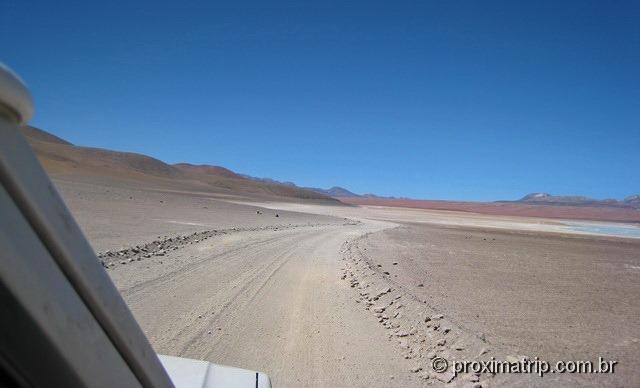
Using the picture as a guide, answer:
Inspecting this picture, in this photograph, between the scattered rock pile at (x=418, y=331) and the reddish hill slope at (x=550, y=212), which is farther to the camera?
the reddish hill slope at (x=550, y=212)

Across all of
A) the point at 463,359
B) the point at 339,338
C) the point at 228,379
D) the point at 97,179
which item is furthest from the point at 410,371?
the point at 97,179

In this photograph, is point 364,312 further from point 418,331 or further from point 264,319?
point 264,319

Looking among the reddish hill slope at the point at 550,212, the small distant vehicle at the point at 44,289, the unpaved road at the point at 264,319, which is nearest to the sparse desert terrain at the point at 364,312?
the unpaved road at the point at 264,319

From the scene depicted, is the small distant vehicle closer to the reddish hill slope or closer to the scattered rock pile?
the scattered rock pile

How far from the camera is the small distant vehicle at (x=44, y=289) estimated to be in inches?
35.1

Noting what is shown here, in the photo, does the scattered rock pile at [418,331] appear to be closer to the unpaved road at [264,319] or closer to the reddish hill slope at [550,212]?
the unpaved road at [264,319]

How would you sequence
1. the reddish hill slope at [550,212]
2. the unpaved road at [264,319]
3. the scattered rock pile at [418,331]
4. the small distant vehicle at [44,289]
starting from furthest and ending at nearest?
the reddish hill slope at [550,212]
the scattered rock pile at [418,331]
the unpaved road at [264,319]
the small distant vehicle at [44,289]

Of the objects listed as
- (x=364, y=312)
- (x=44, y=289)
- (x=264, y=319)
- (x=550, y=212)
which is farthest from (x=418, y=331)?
(x=550, y=212)

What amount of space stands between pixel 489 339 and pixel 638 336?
2.61 meters

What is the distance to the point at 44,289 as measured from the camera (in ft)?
3.11

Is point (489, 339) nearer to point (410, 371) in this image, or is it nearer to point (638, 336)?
point (410, 371)

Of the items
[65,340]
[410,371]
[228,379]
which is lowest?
[410,371]

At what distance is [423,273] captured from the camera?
11070 mm

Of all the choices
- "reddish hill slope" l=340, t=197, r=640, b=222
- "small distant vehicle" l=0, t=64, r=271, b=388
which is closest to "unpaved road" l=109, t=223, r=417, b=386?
"small distant vehicle" l=0, t=64, r=271, b=388
